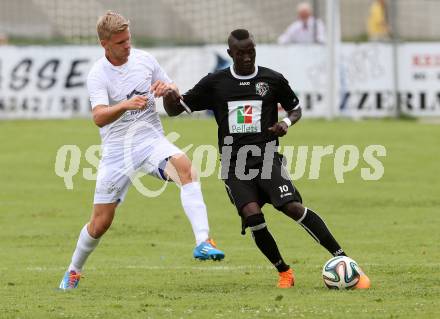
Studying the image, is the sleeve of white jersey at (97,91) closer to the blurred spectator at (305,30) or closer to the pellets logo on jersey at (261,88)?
the pellets logo on jersey at (261,88)

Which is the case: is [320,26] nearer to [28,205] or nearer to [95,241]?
[28,205]

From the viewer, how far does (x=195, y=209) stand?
1011 cm

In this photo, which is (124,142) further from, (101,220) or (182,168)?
(101,220)

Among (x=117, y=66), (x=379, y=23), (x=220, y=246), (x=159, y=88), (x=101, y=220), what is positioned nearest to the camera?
(x=159, y=88)

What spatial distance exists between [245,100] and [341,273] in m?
1.65

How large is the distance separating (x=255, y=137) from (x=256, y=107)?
10.0 inches

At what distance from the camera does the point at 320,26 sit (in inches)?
1118

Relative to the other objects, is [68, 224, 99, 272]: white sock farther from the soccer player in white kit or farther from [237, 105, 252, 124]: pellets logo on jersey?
[237, 105, 252, 124]: pellets logo on jersey

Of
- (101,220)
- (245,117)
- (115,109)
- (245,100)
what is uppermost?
(115,109)

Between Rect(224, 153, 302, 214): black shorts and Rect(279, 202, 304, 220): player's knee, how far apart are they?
36 mm

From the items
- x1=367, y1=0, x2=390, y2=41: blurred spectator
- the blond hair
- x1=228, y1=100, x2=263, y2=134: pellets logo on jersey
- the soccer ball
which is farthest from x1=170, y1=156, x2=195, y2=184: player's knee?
x1=367, y1=0, x2=390, y2=41: blurred spectator

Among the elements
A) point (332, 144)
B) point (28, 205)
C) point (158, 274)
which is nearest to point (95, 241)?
point (158, 274)

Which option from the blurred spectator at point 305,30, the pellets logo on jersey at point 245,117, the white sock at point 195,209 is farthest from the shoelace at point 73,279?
the blurred spectator at point 305,30

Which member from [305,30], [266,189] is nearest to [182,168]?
[266,189]
